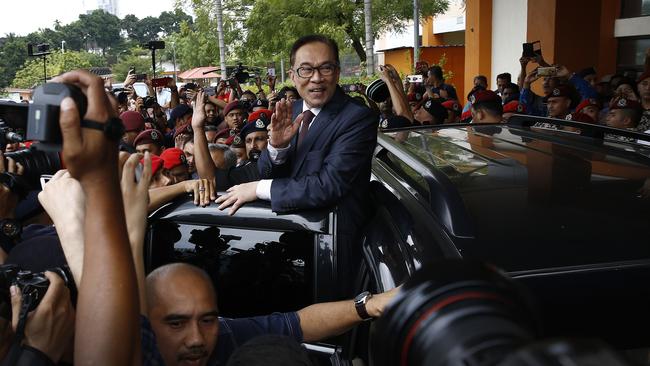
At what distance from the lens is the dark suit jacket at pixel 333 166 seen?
2.36 meters

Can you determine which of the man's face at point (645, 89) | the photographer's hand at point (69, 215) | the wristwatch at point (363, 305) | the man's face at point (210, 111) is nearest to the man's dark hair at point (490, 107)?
the man's face at point (645, 89)

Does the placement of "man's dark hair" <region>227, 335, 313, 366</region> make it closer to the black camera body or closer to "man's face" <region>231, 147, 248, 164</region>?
the black camera body

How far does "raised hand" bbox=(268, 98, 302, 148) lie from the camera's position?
8.71 feet

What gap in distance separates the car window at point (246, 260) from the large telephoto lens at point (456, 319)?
5.12 ft

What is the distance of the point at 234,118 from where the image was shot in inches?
256

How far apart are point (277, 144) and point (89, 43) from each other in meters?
99.0

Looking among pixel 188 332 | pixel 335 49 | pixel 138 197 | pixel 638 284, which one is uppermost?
pixel 335 49

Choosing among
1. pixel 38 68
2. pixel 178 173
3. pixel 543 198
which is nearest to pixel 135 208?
pixel 543 198

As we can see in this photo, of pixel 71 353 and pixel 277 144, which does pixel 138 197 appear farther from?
pixel 277 144

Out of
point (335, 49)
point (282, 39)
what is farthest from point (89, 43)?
point (335, 49)

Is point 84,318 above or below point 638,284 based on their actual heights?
above

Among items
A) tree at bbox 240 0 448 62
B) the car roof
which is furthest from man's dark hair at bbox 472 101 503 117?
tree at bbox 240 0 448 62

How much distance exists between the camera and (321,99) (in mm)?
2834

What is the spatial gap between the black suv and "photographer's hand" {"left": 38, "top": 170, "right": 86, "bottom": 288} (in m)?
0.90
